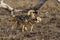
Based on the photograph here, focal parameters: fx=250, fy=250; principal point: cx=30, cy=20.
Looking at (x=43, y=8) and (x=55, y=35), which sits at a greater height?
(x=43, y=8)

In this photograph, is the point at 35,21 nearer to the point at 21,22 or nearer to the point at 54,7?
the point at 21,22

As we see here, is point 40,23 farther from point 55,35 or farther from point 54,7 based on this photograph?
point 54,7

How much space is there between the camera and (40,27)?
596cm

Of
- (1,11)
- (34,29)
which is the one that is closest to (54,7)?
(1,11)

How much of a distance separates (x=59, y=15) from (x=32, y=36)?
1.93 meters

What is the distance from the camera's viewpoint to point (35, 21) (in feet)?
18.5

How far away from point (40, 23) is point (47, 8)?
64.8 inches

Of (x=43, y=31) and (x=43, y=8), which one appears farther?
(x=43, y=8)

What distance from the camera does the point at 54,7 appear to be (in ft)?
25.7

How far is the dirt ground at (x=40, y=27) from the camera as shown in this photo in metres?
5.28

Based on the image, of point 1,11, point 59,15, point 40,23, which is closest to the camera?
→ point 40,23

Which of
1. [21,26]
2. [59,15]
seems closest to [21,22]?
[21,26]

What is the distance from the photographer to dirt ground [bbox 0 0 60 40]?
5.28 metres

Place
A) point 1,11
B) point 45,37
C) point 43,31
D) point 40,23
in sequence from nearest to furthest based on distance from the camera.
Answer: point 45,37 → point 43,31 → point 40,23 → point 1,11
